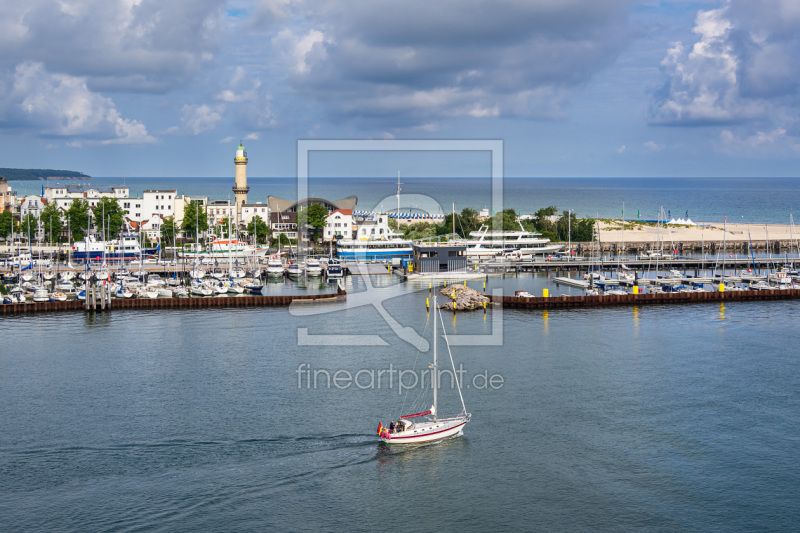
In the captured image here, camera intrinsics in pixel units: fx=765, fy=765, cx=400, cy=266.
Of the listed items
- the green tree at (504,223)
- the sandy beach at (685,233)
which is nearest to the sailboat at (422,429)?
the green tree at (504,223)

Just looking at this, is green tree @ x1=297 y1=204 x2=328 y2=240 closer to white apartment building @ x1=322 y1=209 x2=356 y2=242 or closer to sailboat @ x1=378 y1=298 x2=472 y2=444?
white apartment building @ x1=322 y1=209 x2=356 y2=242

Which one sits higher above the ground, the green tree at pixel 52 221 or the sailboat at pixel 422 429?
the green tree at pixel 52 221

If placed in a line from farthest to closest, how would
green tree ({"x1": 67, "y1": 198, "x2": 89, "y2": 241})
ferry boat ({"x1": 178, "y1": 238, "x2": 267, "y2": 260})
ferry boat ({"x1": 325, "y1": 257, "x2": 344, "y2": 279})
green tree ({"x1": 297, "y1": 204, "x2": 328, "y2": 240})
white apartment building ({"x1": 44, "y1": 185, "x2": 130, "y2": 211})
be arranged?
1. white apartment building ({"x1": 44, "y1": 185, "x2": 130, "y2": 211})
2. green tree ({"x1": 297, "y1": 204, "x2": 328, "y2": 240})
3. green tree ({"x1": 67, "y1": 198, "x2": 89, "y2": 241})
4. ferry boat ({"x1": 178, "y1": 238, "x2": 267, "y2": 260})
5. ferry boat ({"x1": 325, "y1": 257, "x2": 344, "y2": 279})

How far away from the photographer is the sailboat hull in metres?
25.9

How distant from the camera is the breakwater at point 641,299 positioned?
5322 cm

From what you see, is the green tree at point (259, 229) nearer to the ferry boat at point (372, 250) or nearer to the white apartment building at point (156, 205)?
the white apartment building at point (156, 205)

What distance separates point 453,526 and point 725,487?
28.6 ft

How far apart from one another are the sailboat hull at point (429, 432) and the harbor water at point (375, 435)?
1.08 feet

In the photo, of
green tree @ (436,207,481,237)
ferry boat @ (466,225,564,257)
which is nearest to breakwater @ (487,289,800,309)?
ferry boat @ (466,225,564,257)

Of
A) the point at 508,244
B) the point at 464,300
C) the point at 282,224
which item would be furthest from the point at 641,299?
the point at 282,224

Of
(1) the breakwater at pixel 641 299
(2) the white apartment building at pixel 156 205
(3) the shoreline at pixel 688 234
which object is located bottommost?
(1) the breakwater at pixel 641 299

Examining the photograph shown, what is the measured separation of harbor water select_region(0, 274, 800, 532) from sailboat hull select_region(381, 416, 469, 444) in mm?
329

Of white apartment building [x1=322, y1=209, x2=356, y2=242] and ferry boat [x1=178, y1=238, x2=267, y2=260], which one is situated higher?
white apartment building [x1=322, y1=209, x2=356, y2=242]

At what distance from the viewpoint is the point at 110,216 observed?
278 feet
